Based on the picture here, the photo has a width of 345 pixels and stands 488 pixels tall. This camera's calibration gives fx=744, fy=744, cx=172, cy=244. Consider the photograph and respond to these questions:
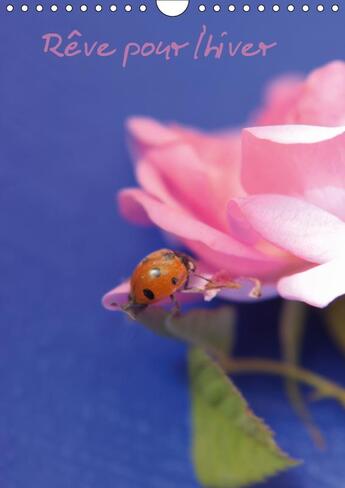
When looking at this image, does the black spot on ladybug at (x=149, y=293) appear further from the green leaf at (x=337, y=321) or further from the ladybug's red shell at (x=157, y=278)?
the green leaf at (x=337, y=321)

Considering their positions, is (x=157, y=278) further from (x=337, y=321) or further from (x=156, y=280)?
(x=337, y=321)

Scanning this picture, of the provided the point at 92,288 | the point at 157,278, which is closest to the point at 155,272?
the point at 157,278

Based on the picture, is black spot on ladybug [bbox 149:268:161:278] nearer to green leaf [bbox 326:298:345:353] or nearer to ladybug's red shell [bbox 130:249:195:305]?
ladybug's red shell [bbox 130:249:195:305]

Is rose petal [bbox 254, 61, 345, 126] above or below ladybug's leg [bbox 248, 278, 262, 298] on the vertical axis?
above

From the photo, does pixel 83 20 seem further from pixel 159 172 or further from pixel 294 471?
pixel 294 471

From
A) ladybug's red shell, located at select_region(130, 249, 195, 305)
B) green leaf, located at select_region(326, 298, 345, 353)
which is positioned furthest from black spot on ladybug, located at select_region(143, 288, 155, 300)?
green leaf, located at select_region(326, 298, 345, 353)

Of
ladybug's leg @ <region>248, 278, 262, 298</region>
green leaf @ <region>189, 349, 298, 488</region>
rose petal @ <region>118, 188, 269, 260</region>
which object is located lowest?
green leaf @ <region>189, 349, 298, 488</region>

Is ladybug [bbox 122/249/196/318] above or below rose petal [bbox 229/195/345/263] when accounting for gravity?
below

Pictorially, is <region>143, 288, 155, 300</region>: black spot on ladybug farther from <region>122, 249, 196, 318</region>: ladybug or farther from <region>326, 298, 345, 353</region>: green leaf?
<region>326, 298, 345, 353</region>: green leaf
